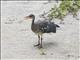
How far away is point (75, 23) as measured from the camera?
13.0 metres

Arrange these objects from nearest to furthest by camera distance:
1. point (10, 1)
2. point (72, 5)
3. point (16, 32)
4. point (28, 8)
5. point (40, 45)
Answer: point (72, 5) → point (40, 45) → point (16, 32) → point (28, 8) → point (10, 1)

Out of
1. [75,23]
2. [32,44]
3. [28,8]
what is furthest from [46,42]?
[28,8]

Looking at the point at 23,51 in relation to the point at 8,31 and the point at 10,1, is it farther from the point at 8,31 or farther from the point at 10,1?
the point at 10,1

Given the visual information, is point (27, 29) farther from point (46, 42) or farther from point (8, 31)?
point (46, 42)

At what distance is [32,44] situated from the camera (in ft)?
31.7

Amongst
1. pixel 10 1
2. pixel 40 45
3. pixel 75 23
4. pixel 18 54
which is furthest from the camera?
pixel 10 1

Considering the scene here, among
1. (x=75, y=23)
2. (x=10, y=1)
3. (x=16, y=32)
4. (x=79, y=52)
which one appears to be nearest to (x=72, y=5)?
(x=79, y=52)

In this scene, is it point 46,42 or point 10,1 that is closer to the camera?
point 46,42

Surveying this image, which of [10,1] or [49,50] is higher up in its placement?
[10,1]

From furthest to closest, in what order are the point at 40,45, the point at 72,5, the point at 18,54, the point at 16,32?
1. the point at 16,32
2. the point at 40,45
3. the point at 18,54
4. the point at 72,5

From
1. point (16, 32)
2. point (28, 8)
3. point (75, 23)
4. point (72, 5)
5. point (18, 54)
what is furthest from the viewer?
point (28, 8)

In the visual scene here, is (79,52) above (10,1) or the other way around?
the other way around

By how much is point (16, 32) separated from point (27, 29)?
0.61 meters

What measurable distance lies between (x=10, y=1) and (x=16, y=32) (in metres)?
9.07
